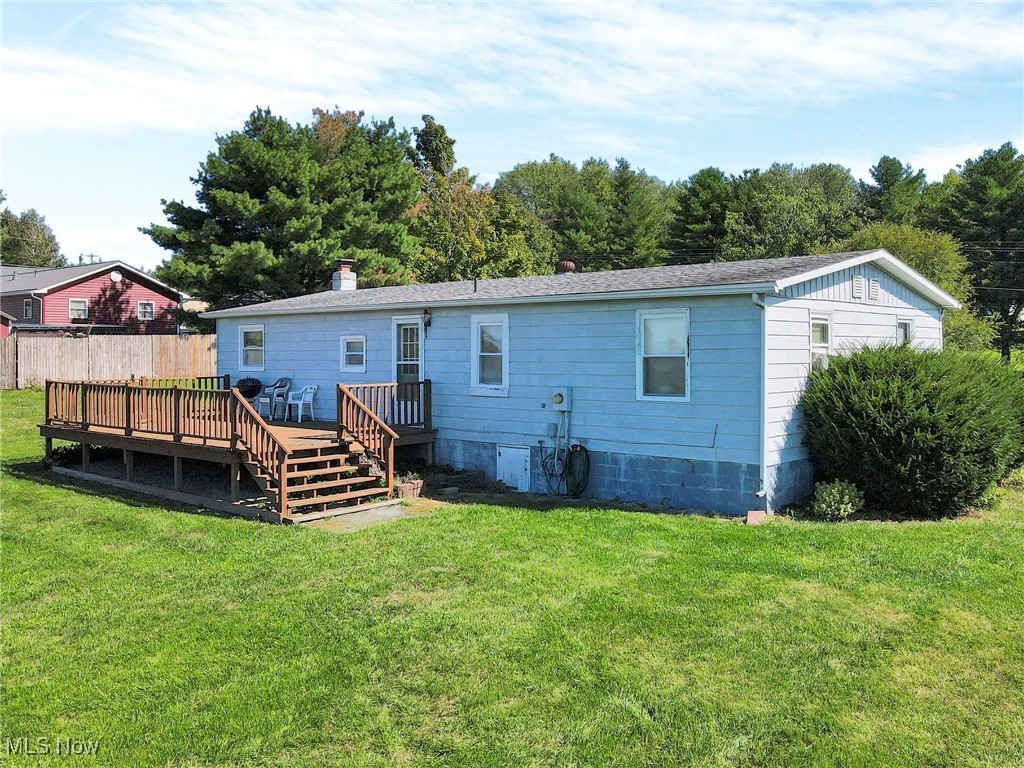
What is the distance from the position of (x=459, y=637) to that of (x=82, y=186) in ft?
33.1

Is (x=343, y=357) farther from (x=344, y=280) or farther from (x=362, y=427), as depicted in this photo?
(x=344, y=280)

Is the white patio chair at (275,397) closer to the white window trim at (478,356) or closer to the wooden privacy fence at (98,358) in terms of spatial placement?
the white window trim at (478,356)

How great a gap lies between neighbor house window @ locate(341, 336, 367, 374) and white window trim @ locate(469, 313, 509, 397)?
2499 millimetres

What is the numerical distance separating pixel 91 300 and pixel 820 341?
31.9 meters

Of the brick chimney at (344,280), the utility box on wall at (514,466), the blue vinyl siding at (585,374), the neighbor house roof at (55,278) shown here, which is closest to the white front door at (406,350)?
the blue vinyl siding at (585,374)

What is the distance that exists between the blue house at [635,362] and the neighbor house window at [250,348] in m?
1.99

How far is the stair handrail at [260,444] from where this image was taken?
953 centimetres

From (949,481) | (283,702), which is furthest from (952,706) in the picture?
(949,481)

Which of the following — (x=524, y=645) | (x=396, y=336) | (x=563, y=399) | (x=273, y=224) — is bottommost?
(x=524, y=645)

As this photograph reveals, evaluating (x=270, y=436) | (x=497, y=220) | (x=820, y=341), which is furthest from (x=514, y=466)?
(x=497, y=220)

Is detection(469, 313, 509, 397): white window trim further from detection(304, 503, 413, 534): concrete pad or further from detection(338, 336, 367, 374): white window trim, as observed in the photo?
detection(304, 503, 413, 534): concrete pad

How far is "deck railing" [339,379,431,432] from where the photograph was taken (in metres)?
12.6

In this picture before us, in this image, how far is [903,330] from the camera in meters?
12.9

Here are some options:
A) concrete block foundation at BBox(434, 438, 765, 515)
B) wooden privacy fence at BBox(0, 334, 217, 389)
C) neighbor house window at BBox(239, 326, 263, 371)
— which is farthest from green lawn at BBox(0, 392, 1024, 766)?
wooden privacy fence at BBox(0, 334, 217, 389)
